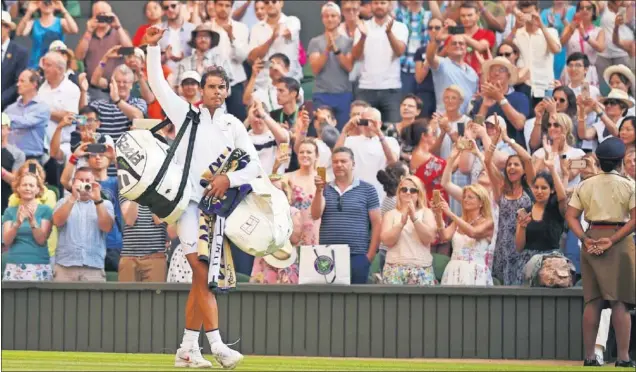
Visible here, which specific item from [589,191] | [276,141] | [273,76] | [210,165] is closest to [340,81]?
[273,76]

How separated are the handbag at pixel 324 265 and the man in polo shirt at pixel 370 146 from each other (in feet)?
6.11

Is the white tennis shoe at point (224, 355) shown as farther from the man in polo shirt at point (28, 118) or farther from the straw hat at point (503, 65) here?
the straw hat at point (503, 65)

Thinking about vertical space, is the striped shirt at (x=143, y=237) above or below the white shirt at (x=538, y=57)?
below

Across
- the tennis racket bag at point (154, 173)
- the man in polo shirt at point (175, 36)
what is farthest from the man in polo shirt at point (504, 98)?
the tennis racket bag at point (154, 173)

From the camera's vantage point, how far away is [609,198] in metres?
11.2

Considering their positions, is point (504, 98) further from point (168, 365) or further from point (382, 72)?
point (168, 365)

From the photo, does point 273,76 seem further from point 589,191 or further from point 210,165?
point 210,165

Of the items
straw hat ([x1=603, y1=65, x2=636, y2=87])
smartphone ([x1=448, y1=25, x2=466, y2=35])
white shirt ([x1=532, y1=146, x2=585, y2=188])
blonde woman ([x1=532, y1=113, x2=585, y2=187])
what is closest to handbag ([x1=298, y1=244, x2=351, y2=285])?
blonde woman ([x1=532, y1=113, x2=585, y2=187])

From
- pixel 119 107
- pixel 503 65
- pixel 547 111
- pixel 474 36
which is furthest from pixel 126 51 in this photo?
pixel 547 111

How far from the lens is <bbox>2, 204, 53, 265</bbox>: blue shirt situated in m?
13.1

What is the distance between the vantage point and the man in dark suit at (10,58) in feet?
55.0

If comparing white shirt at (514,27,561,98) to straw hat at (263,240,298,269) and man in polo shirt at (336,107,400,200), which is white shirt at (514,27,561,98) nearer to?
man in polo shirt at (336,107,400,200)

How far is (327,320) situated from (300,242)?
0.89m

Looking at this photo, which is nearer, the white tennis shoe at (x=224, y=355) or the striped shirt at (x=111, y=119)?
the white tennis shoe at (x=224, y=355)
